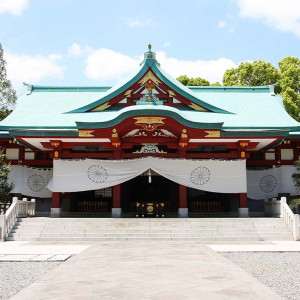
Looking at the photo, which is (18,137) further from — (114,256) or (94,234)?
(114,256)

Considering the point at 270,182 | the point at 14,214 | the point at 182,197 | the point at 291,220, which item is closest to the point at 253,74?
the point at 270,182

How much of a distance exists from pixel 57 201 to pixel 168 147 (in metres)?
6.10

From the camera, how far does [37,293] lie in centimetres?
583

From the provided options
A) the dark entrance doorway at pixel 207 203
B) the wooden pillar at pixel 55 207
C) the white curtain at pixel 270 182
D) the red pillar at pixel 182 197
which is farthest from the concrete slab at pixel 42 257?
the white curtain at pixel 270 182

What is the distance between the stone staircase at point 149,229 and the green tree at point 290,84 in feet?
51.8

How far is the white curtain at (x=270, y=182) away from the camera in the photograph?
19.7 meters

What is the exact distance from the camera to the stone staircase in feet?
47.8

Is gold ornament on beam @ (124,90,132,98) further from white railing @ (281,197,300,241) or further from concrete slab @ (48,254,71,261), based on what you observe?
concrete slab @ (48,254,71,261)

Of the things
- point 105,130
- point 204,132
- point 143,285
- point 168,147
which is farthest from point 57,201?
point 143,285

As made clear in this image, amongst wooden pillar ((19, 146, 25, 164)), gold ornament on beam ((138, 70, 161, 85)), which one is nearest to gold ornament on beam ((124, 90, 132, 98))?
gold ornament on beam ((138, 70, 161, 85))

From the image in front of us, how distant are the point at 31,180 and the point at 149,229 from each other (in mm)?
8030

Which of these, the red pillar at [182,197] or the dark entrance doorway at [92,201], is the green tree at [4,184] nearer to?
the dark entrance doorway at [92,201]

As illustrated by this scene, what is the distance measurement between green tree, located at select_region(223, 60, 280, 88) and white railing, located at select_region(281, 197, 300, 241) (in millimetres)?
20374

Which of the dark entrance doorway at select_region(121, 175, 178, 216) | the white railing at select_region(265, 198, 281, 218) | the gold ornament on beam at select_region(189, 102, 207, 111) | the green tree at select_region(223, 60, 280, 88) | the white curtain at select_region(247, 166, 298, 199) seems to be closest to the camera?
the white railing at select_region(265, 198, 281, 218)
